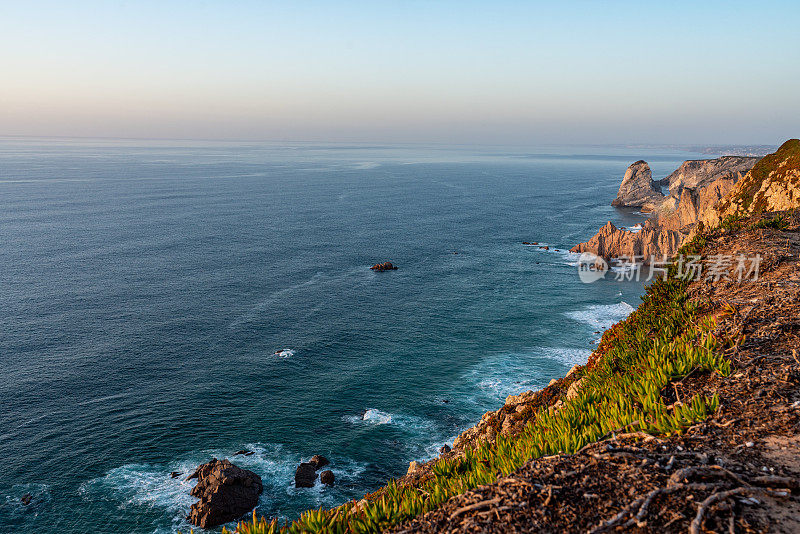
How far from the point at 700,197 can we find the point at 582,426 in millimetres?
116840

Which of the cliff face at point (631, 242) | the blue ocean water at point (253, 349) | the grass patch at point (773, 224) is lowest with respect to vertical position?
the blue ocean water at point (253, 349)

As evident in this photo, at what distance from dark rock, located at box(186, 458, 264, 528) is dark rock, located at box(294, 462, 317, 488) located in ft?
8.26

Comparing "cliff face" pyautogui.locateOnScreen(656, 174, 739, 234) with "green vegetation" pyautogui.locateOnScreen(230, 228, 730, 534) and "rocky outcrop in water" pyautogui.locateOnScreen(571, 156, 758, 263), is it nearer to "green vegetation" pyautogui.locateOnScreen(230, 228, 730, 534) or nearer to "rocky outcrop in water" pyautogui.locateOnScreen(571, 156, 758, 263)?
"rocky outcrop in water" pyautogui.locateOnScreen(571, 156, 758, 263)

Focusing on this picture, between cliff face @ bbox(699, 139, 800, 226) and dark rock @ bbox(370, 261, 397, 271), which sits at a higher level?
cliff face @ bbox(699, 139, 800, 226)

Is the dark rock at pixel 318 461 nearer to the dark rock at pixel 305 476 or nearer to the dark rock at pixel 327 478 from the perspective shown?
the dark rock at pixel 305 476

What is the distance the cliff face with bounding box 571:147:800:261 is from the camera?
41.6m

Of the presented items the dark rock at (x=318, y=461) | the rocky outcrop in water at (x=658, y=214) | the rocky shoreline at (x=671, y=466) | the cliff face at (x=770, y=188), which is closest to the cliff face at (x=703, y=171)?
the rocky outcrop in water at (x=658, y=214)

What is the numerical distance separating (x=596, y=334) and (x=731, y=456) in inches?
2127

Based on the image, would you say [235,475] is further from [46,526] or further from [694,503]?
[694,503]

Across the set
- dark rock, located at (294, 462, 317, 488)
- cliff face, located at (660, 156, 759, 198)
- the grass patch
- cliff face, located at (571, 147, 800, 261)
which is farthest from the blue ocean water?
cliff face, located at (660, 156, 759, 198)

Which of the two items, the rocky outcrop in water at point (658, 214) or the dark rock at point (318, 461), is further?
the rocky outcrop in water at point (658, 214)

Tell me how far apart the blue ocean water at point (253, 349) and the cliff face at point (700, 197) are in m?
12.5

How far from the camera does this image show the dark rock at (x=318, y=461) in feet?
121

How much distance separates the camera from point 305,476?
35.2 meters
